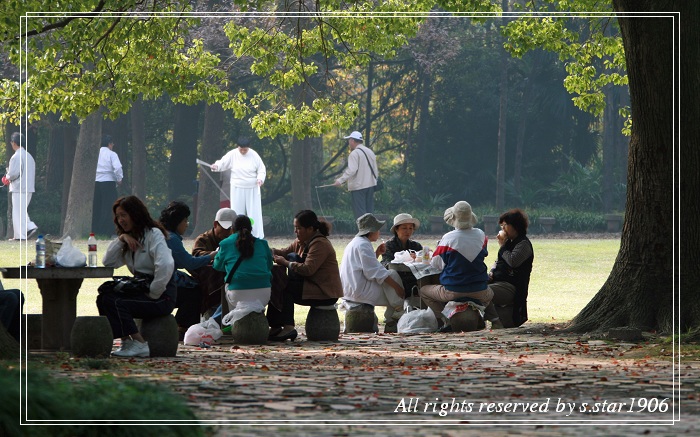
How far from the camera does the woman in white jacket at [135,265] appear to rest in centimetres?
1093

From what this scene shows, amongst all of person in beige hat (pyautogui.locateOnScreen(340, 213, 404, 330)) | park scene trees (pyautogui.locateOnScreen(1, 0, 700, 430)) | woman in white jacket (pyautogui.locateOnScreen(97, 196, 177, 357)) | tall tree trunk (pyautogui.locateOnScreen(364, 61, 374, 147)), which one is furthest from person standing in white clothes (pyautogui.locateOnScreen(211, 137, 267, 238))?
woman in white jacket (pyautogui.locateOnScreen(97, 196, 177, 357))

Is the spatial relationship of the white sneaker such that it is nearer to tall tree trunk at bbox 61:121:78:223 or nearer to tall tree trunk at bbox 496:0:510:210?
tall tree trunk at bbox 496:0:510:210

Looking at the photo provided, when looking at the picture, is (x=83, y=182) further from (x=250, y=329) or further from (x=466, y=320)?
(x=250, y=329)

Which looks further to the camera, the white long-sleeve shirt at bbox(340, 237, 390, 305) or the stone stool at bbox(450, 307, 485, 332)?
the white long-sleeve shirt at bbox(340, 237, 390, 305)

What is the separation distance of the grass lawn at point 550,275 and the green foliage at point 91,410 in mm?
7661

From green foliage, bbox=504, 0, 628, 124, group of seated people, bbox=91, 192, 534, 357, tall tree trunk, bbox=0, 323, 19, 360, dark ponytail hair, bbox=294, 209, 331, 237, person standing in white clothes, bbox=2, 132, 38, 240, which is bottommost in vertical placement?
tall tree trunk, bbox=0, 323, 19, 360

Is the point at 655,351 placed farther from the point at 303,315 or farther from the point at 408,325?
the point at 303,315

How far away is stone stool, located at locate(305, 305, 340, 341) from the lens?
539 inches

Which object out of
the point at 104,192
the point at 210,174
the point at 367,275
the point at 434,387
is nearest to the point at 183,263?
the point at 367,275

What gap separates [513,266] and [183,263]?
13.1ft

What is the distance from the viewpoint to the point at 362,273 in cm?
1487

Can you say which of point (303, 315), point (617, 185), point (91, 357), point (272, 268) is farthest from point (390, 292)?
point (617, 185)

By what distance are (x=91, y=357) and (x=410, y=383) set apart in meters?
2.82

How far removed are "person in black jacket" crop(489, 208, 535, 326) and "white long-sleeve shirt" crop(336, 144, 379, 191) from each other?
9469 mm
